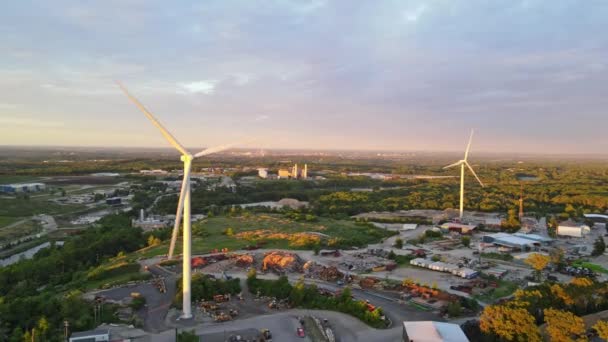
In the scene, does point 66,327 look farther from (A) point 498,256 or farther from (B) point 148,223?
(B) point 148,223

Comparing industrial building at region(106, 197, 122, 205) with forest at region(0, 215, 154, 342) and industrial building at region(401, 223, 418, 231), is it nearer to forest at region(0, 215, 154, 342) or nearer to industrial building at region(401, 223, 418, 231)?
forest at region(0, 215, 154, 342)

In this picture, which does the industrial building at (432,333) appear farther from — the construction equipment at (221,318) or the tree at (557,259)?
the tree at (557,259)

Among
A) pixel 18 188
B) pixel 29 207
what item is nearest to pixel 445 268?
pixel 29 207

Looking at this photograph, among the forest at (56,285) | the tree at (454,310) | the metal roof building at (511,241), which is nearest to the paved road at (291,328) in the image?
the tree at (454,310)

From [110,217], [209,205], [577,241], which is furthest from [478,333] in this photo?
[209,205]

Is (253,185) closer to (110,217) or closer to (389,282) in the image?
(110,217)

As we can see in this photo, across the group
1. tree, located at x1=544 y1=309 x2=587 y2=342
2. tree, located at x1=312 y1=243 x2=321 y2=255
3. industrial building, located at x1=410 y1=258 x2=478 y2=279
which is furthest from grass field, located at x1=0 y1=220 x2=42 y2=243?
tree, located at x1=544 y1=309 x2=587 y2=342

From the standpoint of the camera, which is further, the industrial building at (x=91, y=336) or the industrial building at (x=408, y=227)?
the industrial building at (x=408, y=227)
